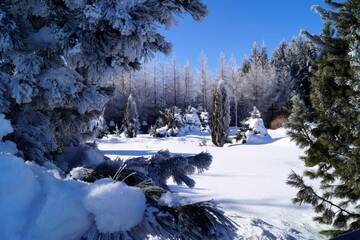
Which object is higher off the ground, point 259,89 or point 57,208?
point 259,89

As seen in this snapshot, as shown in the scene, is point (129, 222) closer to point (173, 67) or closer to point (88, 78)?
point (88, 78)

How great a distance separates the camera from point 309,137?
543 centimetres

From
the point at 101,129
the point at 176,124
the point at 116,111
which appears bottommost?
the point at 101,129

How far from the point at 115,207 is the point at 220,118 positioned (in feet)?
71.4

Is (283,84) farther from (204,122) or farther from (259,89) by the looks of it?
(204,122)

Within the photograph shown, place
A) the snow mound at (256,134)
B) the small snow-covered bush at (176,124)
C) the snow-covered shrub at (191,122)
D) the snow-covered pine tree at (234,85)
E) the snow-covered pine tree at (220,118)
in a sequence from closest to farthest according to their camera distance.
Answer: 1. the snow mound at (256,134)
2. the snow-covered pine tree at (220,118)
3. the small snow-covered bush at (176,124)
4. the snow-covered shrub at (191,122)
5. the snow-covered pine tree at (234,85)

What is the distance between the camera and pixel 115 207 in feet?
3.65

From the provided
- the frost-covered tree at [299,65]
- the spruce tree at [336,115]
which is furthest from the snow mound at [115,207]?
the frost-covered tree at [299,65]

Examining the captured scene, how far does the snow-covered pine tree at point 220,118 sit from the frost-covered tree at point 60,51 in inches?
774

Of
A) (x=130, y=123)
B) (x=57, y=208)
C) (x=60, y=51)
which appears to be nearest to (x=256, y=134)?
(x=130, y=123)

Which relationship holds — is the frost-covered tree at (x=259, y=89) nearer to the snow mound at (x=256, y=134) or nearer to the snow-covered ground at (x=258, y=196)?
the snow mound at (x=256, y=134)

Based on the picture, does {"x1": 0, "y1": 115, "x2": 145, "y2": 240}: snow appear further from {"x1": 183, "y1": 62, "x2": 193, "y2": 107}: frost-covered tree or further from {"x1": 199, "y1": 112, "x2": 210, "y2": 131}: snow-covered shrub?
{"x1": 183, "y1": 62, "x2": 193, "y2": 107}: frost-covered tree

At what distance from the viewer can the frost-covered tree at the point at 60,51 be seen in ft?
6.98

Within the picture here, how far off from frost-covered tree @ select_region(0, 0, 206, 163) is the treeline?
3934cm
